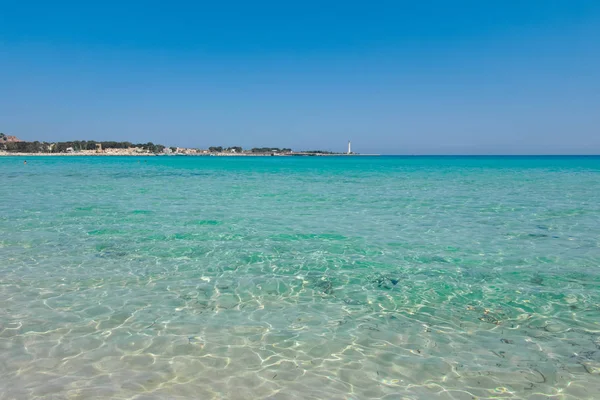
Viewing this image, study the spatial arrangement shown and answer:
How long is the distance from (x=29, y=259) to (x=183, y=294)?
4240 millimetres

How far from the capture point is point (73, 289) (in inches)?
263

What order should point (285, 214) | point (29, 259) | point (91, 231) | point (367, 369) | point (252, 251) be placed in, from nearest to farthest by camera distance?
point (367, 369) → point (29, 259) → point (252, 251) → point (91, 231) → point (285, 214)

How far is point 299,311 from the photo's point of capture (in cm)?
603

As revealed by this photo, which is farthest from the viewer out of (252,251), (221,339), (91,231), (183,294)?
(91,231)

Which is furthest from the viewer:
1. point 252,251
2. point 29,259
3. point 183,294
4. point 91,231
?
point 91,231

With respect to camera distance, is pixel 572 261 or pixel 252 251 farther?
pixel 252 251

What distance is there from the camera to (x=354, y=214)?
1495 centimetres

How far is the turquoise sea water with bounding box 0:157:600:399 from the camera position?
424 centimetres

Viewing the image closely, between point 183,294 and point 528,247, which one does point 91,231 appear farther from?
point 528,247

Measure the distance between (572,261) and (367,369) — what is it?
6.68 metres

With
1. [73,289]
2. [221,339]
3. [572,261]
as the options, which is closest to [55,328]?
[73,289]

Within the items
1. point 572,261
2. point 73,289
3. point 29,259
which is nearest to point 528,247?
point 572,261

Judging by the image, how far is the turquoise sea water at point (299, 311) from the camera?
13.9ft

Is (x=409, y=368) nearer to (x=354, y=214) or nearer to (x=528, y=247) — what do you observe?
(x=528, y=247)
